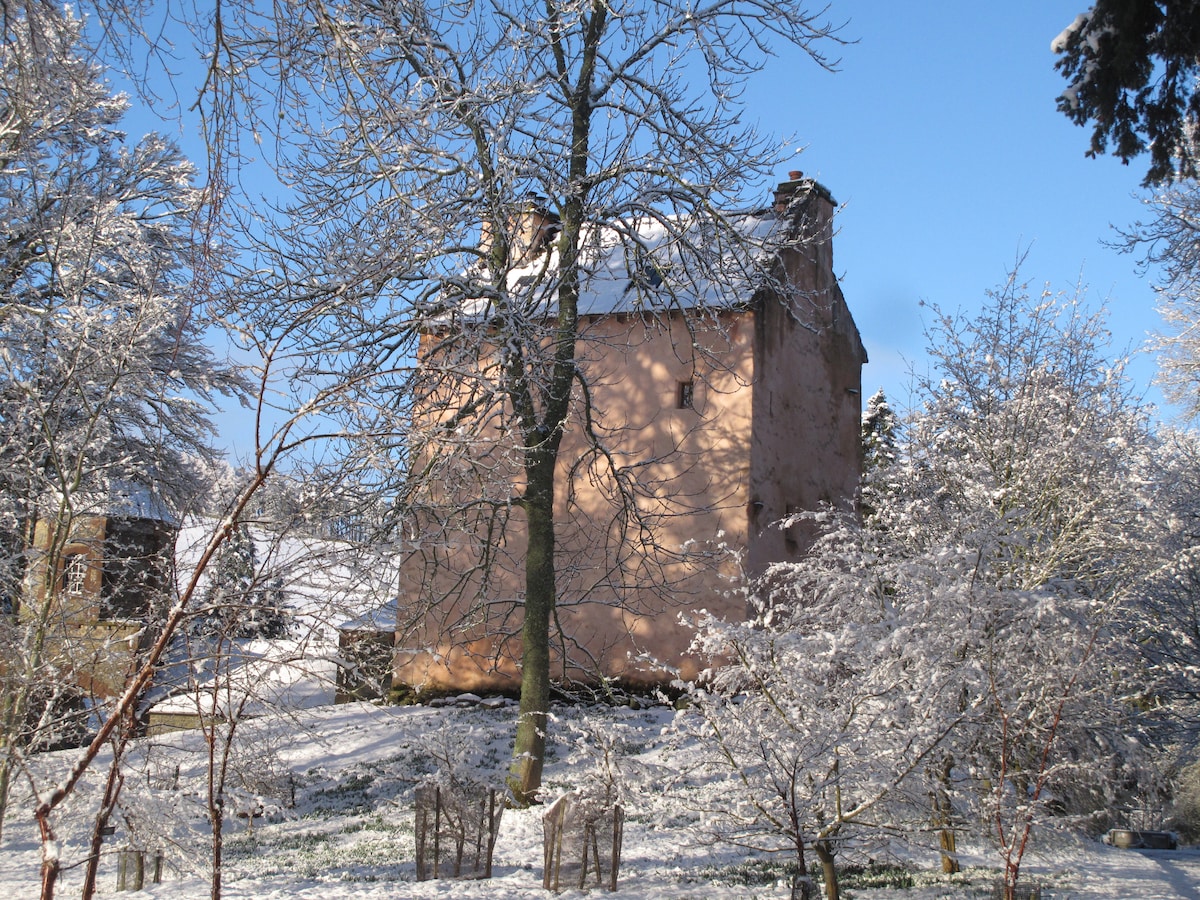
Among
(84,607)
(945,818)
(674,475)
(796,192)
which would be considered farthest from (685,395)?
(84,607)

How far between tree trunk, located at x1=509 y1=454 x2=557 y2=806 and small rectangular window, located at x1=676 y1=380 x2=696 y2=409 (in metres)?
6.31

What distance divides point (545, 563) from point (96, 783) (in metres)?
5.44

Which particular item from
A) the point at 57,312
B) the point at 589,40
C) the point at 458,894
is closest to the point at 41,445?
the point at 57,312

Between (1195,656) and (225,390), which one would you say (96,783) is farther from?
(1195,656)

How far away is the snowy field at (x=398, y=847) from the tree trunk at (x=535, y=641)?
602 millimetres

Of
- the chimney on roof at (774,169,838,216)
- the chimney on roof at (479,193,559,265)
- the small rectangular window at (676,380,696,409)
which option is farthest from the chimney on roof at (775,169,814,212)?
the chimney on roof at (479,193,559,265)

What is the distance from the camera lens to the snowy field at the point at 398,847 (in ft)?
28.8

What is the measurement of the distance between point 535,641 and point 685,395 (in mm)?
7603

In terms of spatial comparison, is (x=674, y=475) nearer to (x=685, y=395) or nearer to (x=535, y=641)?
(x=685, y=395)

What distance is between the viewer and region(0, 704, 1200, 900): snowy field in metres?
8.79

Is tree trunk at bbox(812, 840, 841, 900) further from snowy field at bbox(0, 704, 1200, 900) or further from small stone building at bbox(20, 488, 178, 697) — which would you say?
small stone building at bbox(20, 488, 178, 697)

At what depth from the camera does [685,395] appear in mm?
19000

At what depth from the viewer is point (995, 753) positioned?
9.66 m

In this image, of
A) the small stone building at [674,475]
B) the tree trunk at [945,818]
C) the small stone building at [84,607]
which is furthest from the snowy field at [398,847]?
the small stone building at [674,475]
